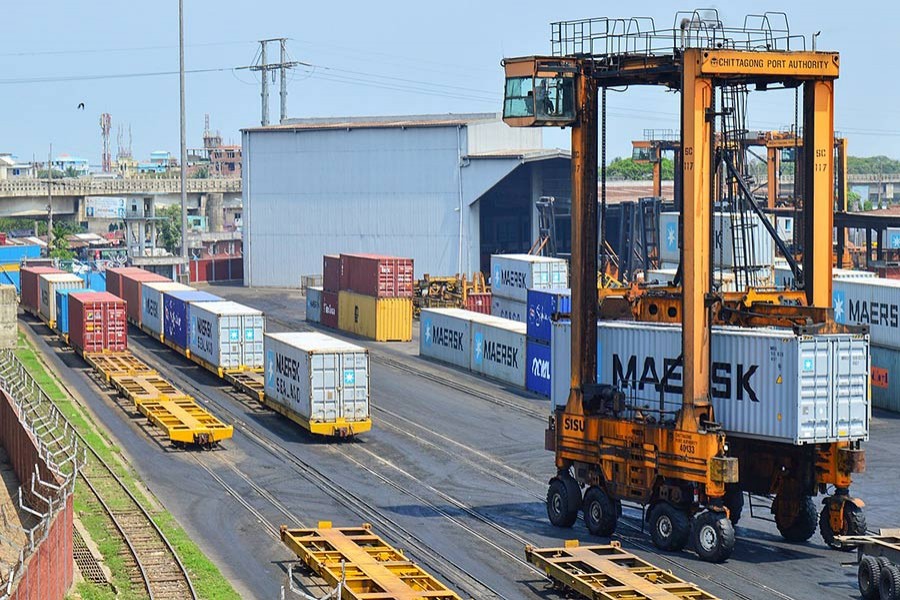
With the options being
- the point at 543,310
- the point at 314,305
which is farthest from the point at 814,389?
the point at 314,305

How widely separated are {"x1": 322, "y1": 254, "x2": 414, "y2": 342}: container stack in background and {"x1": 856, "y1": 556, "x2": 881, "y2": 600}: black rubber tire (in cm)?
4868

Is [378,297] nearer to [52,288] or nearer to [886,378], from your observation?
[52,288]

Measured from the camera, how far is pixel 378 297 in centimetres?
7512

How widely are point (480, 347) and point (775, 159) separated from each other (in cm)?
3972

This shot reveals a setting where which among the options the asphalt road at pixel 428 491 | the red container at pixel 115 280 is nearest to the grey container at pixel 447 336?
the asphalt road at pixel 428 491

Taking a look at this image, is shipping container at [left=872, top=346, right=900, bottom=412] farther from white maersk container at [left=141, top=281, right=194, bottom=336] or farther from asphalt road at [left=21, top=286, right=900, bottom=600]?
white maersk container at [left=141, top=281, right=194, bottom=336]

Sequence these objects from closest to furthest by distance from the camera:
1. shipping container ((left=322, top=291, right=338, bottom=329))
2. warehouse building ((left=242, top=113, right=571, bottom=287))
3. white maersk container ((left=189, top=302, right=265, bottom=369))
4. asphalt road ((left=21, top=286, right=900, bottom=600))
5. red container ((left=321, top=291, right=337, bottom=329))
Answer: asphalt road ((left=21, top=286, right=900, bottom=600)) < white maersk container ((left=189, top=302, right=265, bottom=369)) < shipping container ((left=322, top=291, right=338, bottom=329)) < red container ((left=321, top=291, right=337, bottom=329)) < warehouse building ((left=242, top=113, right=571, bottom=287))

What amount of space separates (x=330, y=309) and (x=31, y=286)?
19.7 metres

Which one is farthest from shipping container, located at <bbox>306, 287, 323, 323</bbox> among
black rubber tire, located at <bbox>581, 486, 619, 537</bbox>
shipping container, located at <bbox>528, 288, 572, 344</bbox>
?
black rubber tire, located at <bbox>581, 486, 619, 537</bbox>

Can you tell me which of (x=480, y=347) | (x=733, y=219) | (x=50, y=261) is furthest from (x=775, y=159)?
(x=733, y=219)

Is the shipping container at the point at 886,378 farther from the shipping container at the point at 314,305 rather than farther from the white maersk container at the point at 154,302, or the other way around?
the shipping container at the point at 314,305

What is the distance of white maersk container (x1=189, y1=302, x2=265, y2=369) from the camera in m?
59.1

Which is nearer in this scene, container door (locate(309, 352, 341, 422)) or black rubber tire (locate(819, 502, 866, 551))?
black rubber tire (locate(819, 502, 866, 551))

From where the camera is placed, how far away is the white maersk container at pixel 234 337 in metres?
59.1
